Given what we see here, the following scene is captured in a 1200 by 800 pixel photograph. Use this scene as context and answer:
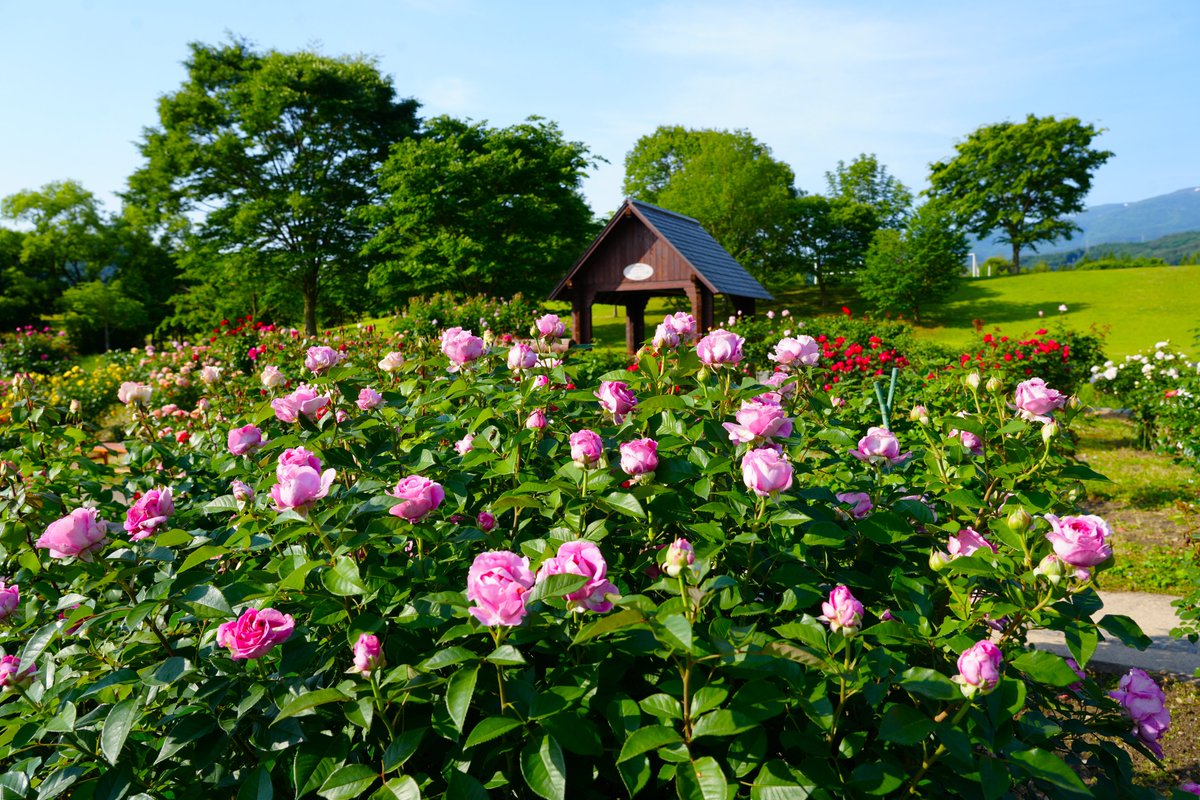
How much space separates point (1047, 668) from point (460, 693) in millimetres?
981

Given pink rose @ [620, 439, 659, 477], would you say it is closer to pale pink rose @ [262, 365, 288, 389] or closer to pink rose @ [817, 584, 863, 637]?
pink rose @ [817, 584, 863, 637]

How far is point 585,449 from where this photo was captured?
5.06ft

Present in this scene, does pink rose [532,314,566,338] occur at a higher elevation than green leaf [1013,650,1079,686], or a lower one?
higher

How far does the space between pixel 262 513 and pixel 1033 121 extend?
2142 inches

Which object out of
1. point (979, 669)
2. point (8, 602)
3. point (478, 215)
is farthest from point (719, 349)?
point (478, 215)

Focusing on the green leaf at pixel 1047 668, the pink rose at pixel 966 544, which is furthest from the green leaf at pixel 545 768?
the pink rose at pixel 966 544

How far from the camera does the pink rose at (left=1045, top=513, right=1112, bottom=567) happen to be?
118 centimetres

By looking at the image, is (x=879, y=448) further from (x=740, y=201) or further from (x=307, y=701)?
(x=740, y=201)

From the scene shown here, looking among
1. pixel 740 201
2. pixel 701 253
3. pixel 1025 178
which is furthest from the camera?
pixel 1025 178

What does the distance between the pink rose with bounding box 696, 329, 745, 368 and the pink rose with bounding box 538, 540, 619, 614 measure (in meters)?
0.84

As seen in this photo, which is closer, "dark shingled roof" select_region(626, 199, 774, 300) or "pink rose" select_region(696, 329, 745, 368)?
"pink rose" select_region(696, 329, 745, 368)

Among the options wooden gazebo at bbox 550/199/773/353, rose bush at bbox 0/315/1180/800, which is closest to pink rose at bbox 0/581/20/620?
rose bush at bbox 0/315/1180/800

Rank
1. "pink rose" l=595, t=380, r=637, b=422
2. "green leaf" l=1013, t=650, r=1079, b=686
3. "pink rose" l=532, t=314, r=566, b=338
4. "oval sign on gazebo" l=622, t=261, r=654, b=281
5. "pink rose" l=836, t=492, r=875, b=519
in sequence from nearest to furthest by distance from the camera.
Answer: "green leaf" l=1013, t=650, r=1079, b=686
"pink rose" l=836, t=492, r=875, b=519
"pink rose" l=595, t=380, r=637, b=422
"pink rose" l=532, t=314, r=566, b=338
"oval sign on gazebo" l=622, t=261, r=654, b=281

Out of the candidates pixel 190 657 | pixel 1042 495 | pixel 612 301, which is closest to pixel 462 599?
pixel 190 657
